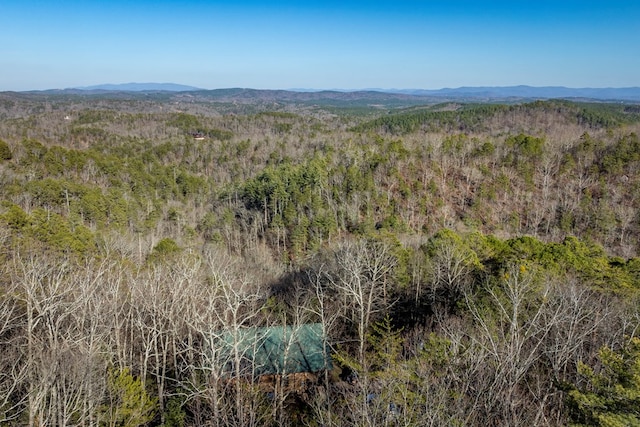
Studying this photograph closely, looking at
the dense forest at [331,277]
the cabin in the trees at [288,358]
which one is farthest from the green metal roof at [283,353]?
the dense forest at [331,277]

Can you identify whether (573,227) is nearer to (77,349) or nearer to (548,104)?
(77,349)

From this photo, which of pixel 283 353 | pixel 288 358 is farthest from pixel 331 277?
pixel 283 353

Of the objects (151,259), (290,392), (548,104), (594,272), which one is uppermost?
(548,104)

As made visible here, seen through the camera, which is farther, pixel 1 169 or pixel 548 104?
pixel 548 104

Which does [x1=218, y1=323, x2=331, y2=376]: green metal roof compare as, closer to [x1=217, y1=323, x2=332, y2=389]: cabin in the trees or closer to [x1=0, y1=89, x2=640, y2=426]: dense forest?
[x1=217, y1=323, x2=332, y2=389]: cabin in the trees

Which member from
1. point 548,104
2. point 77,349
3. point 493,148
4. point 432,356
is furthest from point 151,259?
point 548,104

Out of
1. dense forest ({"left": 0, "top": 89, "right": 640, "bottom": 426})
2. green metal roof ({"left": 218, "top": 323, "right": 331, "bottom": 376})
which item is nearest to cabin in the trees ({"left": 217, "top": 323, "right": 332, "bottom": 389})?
green metal roof ({"left": 218, "top": 323, "right": 331, "bottom": 376})

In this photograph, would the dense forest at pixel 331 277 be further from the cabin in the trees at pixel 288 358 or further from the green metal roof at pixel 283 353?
the green metal roof at pixel 283 353

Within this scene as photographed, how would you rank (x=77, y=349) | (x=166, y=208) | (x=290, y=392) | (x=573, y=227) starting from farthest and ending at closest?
(x=166, y=208) → (x=573, y=227) → (x=290, y=392) → (x=77, y=349)
